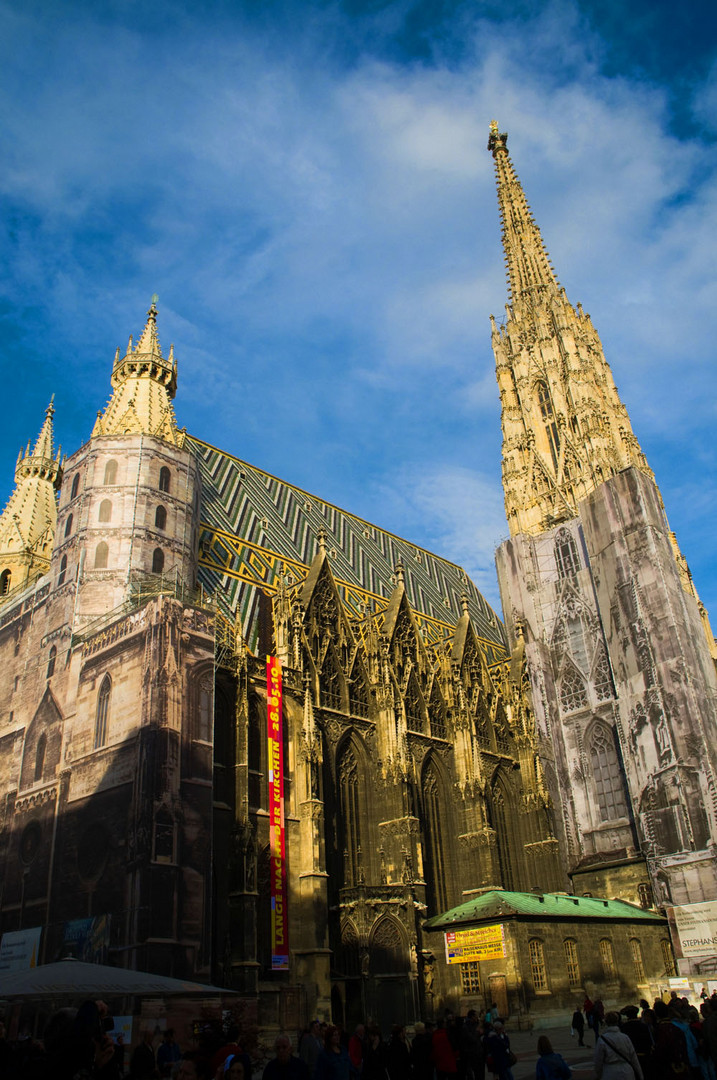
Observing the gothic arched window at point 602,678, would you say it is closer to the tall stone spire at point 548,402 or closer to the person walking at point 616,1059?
the tall stone spire at point 548,402

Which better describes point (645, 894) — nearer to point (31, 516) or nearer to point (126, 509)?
point (126, 509)

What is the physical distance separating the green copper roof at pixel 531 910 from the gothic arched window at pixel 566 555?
16.7m

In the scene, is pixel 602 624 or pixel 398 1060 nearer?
pixel 398 1060

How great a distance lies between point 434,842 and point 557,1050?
14525 mm

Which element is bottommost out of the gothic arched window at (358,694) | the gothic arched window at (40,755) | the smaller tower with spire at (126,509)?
the gothic arched window at (40,755)

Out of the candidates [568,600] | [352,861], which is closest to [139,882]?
[352,861]

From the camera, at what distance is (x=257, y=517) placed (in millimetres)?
42750

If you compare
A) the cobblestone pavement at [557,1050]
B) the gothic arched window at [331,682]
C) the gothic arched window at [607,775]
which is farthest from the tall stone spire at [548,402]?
the cobblestone pavement at [557,1050]

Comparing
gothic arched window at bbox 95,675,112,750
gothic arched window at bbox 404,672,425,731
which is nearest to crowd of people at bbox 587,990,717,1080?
gothic arched window at bbox 95,675,112,750

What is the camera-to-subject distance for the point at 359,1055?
12164 mm

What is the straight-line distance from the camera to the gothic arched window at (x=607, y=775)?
125 ft

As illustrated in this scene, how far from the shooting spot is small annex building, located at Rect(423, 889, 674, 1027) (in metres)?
27.8

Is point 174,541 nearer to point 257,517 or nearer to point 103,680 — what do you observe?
point 103,680

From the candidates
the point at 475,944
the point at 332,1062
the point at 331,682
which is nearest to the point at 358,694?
the point at 331,682
